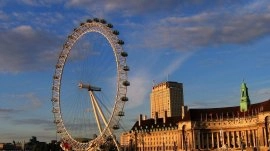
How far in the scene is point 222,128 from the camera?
150 meters

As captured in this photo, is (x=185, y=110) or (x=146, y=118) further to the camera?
(x=146, y=118)

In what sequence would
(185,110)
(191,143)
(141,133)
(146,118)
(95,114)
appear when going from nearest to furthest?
1. (95,114)
2. (191,143)
3. (185,110)
4. (141,133)
5. (146,118)

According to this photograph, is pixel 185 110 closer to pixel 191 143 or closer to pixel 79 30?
pixel 191 143

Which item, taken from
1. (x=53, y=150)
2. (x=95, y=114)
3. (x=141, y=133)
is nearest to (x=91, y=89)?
(x=95, y=114)

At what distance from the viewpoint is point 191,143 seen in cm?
15062

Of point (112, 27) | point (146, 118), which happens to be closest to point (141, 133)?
point (146, 118)

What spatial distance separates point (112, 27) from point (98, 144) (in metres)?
24.5

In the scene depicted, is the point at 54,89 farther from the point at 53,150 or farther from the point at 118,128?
the point at 53,150

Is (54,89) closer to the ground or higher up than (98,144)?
higher up

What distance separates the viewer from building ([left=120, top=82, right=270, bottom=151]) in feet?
444

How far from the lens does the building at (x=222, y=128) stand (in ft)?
444

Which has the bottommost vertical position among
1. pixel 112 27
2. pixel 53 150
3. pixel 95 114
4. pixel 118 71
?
pixel 53 150

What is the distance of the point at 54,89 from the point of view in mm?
99312

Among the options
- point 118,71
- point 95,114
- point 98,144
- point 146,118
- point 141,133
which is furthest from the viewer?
point 146,118
